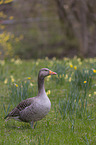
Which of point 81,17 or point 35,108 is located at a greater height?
point 81,17

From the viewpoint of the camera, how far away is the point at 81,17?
1431cm

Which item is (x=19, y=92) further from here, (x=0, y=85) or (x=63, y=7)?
(x=63, y=7)

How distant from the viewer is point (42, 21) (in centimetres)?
1788

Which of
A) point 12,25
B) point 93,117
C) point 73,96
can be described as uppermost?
point 12,25

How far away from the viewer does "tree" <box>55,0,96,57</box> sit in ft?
45.2

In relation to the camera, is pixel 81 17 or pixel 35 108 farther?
pixel 81 17

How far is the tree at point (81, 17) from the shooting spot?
13783 millimetres

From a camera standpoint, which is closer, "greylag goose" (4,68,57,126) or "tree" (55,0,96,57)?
"greylag goose" (4,68,57,126)

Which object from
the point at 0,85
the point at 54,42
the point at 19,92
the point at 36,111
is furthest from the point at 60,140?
the point at 54,42

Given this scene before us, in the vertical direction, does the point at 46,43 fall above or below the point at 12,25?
below

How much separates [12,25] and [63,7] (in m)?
5.71

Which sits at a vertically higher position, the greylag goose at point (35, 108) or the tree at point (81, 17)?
the tree at point (81, 17)

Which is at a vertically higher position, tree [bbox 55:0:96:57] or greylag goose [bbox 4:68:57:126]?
tree [bbox 55:0:96:57]

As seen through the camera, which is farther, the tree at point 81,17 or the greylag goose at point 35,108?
the tree at point 81,17
